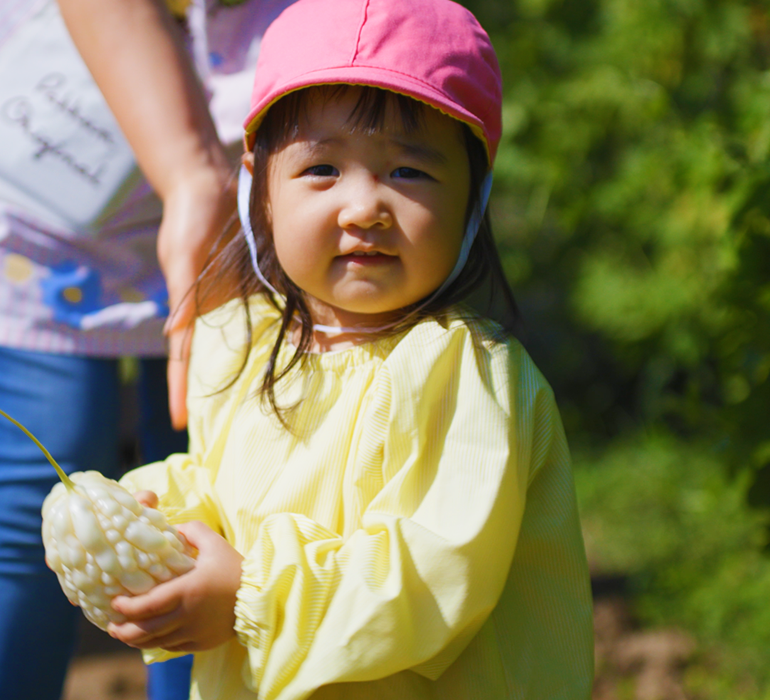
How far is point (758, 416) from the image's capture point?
5.49 feet

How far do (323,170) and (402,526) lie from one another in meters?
0.50

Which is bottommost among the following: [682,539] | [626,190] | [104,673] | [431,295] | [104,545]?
[104,673]

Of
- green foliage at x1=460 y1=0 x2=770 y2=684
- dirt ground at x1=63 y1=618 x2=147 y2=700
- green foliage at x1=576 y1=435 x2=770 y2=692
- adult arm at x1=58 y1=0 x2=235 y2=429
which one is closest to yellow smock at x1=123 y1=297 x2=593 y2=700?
adult arm at x1=58 y1=0 x2=235 y2=429

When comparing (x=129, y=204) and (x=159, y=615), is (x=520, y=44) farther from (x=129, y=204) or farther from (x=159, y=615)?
(x=159, y=615)

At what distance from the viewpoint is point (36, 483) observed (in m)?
1.52

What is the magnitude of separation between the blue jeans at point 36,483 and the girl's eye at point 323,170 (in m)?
0.63

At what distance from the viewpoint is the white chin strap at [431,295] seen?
4.11 feet

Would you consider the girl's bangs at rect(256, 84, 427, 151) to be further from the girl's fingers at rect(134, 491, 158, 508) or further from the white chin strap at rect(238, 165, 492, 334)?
the girl's fingers at rect(134, 491, 158, 508)

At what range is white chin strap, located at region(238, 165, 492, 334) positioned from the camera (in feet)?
4.11

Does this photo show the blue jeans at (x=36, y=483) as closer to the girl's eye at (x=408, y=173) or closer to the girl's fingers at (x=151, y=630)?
the girl's fingers at (x=151, y=630)

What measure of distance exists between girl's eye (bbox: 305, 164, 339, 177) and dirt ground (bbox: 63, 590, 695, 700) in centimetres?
191

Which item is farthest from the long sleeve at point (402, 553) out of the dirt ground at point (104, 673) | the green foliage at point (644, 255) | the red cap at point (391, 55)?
the dirt ground at point (104, 673)

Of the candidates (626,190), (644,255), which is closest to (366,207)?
(626,190)

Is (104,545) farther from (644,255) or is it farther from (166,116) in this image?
(644,255)
